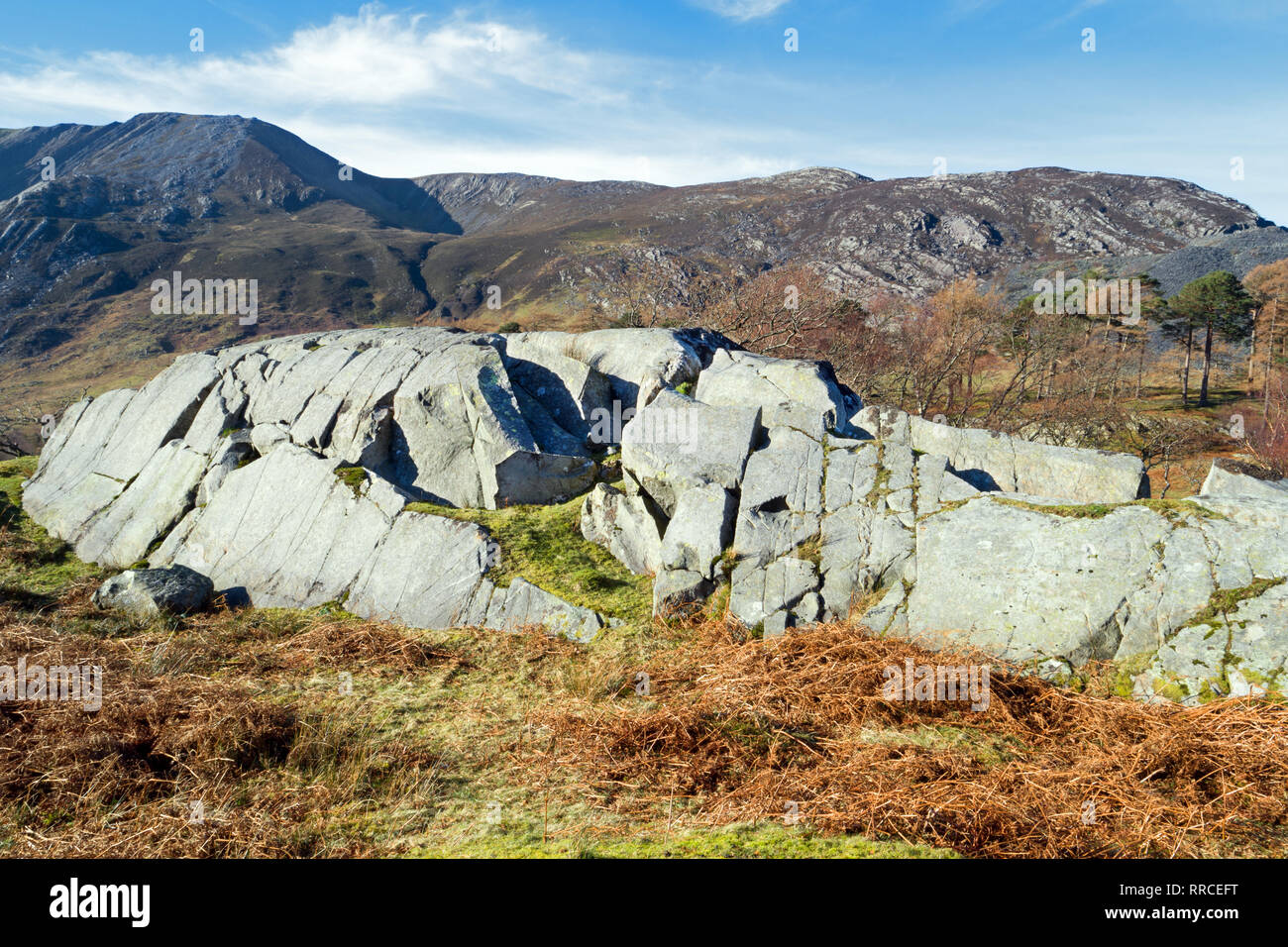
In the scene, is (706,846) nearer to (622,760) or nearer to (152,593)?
(622,760)

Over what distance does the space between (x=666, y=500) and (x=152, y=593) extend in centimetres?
833

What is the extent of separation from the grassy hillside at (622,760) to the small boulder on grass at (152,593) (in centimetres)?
183

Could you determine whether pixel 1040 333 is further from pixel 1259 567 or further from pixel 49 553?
pixel 49 553

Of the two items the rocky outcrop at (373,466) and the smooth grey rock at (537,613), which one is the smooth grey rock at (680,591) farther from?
the smooth grey rock at (537,613)

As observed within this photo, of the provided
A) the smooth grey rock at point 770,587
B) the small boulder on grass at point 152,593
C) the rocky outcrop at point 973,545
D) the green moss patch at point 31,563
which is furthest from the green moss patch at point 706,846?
the green moss patch at point 31,563

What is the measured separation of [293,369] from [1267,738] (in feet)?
58.6

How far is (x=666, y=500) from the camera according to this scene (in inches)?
396

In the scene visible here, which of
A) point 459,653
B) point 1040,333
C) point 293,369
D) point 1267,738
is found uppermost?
point 1040,333

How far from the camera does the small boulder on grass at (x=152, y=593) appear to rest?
1029cm

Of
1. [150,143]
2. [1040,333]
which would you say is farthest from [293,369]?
[150,143]

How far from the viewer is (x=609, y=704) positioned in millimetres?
6766

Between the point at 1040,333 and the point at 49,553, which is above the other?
the point at 1040,333

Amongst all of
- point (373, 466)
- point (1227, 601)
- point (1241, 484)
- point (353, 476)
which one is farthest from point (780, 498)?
point (373, 466)
